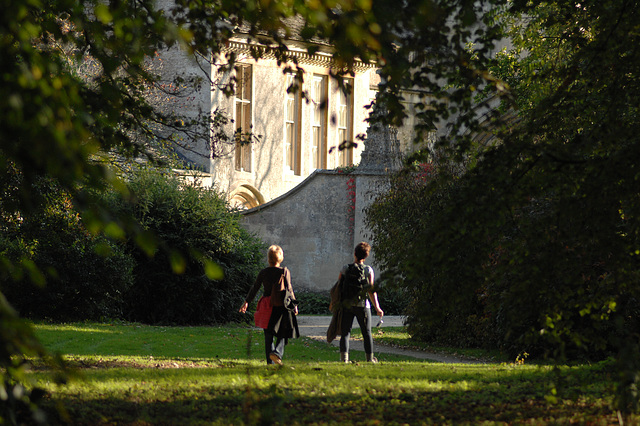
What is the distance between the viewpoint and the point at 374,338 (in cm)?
1523

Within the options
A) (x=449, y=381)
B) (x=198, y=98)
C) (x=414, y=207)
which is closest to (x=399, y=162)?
(x=414, y=207)

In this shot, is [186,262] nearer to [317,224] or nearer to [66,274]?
[66,274]

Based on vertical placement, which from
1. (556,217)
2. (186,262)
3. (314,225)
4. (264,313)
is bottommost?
(264,313)

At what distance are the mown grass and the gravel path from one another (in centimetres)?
246

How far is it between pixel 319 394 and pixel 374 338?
8.69 m

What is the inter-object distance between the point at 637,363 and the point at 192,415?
10.5 feet

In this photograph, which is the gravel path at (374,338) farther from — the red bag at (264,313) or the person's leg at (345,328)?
the red bag at (264,313)

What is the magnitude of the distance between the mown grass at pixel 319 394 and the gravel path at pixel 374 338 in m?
2.46

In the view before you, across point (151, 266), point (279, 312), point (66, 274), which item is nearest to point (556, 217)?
point (279, 312)

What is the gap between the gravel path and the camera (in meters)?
12.2

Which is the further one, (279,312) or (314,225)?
(314,225)

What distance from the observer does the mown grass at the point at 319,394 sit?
5441 mm

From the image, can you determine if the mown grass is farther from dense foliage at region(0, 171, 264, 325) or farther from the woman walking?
dense foliage at region(0, 171, 264, 325)

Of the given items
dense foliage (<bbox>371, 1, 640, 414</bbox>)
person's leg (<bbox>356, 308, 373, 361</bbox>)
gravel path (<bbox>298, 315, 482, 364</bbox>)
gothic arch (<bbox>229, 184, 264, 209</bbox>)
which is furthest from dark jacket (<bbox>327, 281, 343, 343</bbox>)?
gothic arch (<bbox>229, 184, 264, 209</bbox>)
